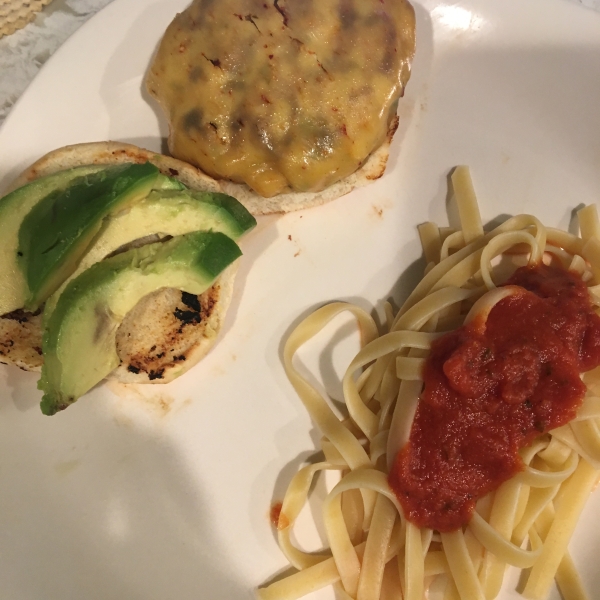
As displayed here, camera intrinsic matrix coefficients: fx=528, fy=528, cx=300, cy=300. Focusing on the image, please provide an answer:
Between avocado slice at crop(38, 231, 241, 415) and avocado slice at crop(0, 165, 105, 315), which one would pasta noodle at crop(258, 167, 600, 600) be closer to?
avocado slice at crop(38, 231, 241, 415)

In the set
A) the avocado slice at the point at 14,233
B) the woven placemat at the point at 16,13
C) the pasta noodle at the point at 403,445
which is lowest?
the pasta noodle at the point at 403,445

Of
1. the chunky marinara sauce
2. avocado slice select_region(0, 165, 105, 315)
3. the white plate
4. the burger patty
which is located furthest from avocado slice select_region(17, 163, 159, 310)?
the chunky marinara sauce

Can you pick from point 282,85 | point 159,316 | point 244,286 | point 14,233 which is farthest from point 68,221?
point 282,85

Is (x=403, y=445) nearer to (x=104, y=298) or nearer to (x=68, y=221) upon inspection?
(x=104, y=298)

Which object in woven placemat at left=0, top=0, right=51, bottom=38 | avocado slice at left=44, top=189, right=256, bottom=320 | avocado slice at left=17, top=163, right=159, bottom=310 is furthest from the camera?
woven placemat at left=0, top=0, right=51, bottom=38

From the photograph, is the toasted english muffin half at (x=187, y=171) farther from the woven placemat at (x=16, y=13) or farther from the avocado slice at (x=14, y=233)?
the woven placemat at (x=16, y=13)

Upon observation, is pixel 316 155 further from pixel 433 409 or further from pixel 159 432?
pixel 159 432

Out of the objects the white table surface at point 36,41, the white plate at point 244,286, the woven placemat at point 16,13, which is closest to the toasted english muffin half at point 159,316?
the white plate at point 244,286
